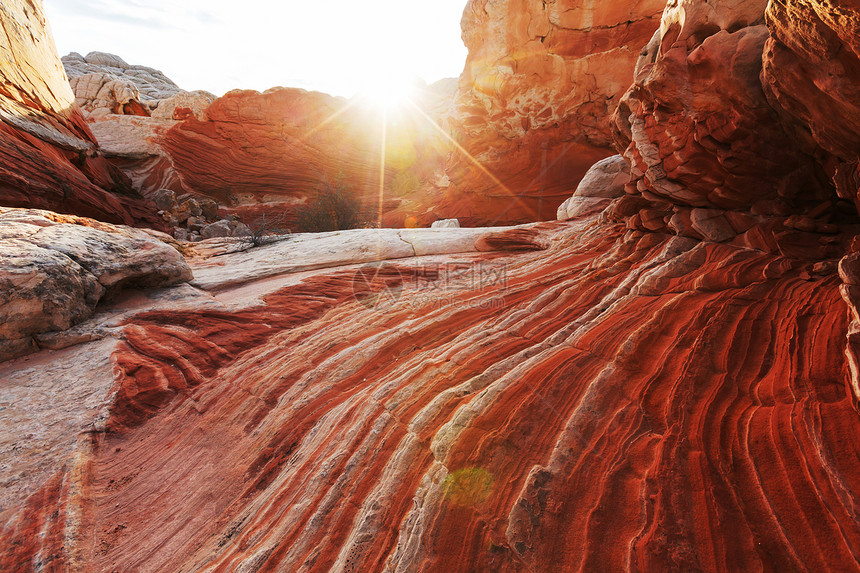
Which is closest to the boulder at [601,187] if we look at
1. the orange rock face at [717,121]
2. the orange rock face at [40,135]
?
the orange rock face at [717,121]

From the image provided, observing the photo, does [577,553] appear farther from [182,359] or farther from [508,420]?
[182,359]

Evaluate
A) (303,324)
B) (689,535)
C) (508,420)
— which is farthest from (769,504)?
(303,324)

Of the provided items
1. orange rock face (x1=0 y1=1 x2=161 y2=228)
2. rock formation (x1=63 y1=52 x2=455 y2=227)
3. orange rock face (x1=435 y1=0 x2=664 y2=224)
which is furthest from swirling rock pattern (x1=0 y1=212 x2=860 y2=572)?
rock formation (x1=63 y1=52 x2=455 y2=227)

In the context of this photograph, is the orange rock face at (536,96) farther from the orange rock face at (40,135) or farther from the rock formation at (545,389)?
the orange rock face at (40,135)

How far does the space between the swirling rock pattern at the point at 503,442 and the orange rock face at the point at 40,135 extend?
→ 758 centimetres

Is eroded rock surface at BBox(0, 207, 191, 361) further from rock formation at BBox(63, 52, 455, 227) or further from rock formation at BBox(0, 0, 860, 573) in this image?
rock formation at BBox(63, 52, 455, 227)

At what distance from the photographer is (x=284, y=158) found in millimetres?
18078

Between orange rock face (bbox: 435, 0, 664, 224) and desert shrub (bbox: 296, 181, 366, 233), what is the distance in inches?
182

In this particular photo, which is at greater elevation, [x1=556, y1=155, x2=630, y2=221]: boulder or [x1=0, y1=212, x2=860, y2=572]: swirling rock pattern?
[x1=556, y1=155, x2=630, y2=221]: boulder

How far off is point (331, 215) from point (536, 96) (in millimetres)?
10171

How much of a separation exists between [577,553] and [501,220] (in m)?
15.9

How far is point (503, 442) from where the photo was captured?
7.14 feet

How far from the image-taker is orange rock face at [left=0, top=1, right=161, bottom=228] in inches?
315

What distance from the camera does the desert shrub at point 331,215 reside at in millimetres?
15188
